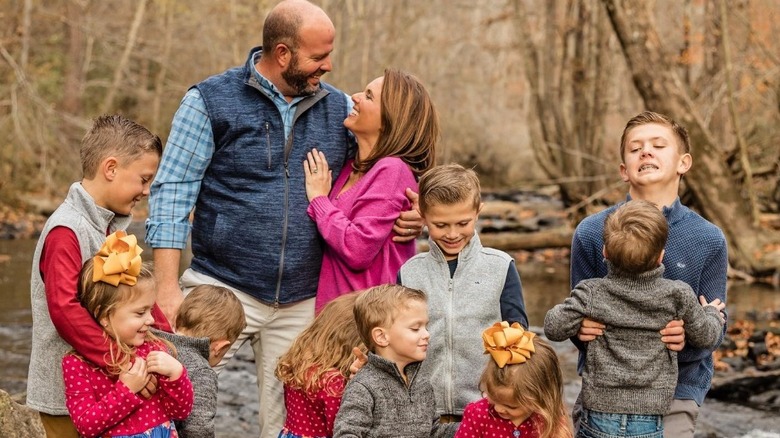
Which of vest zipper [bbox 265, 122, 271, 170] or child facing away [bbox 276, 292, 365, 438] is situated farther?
vest zipper [bbox 265, 122, 271, 170]

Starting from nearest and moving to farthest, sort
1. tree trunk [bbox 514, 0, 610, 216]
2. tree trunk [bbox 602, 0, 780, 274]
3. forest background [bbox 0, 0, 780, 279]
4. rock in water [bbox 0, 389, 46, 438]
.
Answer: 1. rock in water [bbox 0, 389, 46, 438]
2. tree trunk [bbox 602, 0, 780, 274]
3. forest background [bbox 0, 0, 780, 279]
4. tree trunk [bbox 514, 0, 610, 216]

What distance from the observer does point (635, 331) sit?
12.2 feet

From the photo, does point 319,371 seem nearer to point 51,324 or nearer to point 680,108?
point 51,324

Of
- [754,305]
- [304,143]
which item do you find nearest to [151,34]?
[754,305]

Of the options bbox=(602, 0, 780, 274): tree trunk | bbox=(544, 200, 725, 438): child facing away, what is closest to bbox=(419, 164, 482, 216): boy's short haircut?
bbox=(544, 200, 725, 438): child facing away

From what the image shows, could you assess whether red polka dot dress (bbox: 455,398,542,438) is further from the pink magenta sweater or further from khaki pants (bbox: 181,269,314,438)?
khaki pants (bbox: 181,269,314,438)

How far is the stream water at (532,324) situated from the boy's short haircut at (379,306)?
3526mm

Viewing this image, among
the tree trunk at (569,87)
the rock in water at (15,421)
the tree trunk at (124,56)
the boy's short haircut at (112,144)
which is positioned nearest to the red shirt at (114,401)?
the boy's short haircut at (112,144)

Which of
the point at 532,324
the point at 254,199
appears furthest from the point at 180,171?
the point at 532,324

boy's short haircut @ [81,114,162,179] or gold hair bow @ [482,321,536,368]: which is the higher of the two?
boy's short haircut @ [81,114,162,179]

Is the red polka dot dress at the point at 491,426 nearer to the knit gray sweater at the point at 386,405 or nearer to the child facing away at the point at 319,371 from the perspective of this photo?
the knit gray sweater at the point at 386,405

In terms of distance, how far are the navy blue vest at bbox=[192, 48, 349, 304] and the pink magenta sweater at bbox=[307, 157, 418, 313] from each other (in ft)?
0.35

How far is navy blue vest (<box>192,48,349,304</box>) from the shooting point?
15.0 feet

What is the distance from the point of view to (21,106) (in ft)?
51.5
